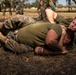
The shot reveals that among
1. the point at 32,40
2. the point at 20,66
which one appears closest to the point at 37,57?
the point at 32,40

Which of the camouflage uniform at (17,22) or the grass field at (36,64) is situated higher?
the camouflage uniform at (17,22)

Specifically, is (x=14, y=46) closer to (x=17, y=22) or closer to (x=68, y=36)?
(x=17, y=22)

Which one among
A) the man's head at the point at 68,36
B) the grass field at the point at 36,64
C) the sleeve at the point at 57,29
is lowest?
the grass field at the point at 36,64

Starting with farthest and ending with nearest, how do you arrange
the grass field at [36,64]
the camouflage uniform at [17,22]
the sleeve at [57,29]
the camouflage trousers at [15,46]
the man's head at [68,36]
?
1. the camouflage uniform at [17,22]
2. the camouflage trousers at [15,46]
3. the man's head at [68,36]
4. the sleeve at [57,29]
5. the grass field at [36,64]

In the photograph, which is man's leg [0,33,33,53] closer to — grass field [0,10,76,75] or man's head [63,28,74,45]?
grass field [0,10,76,75]

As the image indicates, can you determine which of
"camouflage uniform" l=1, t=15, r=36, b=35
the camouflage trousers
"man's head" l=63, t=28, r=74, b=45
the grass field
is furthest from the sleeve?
"camouflage uniform" l=1, t=15, r=36, b=35

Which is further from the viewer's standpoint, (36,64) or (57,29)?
(57,29)

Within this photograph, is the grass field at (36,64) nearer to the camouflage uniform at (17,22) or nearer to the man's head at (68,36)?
the man's head at (68,36)

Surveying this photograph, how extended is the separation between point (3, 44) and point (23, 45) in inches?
24.5

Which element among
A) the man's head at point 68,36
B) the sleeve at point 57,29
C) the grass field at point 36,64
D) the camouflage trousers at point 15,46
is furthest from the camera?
the camouflage trousers at point 15,46

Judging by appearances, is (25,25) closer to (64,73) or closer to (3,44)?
(3,44)

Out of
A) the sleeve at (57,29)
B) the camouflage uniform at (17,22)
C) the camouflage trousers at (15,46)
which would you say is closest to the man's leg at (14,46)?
the camouflage trousers at (15,46)

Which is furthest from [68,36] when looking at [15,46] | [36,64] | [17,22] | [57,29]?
[17,22]

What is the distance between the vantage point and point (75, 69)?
4.51 meters
